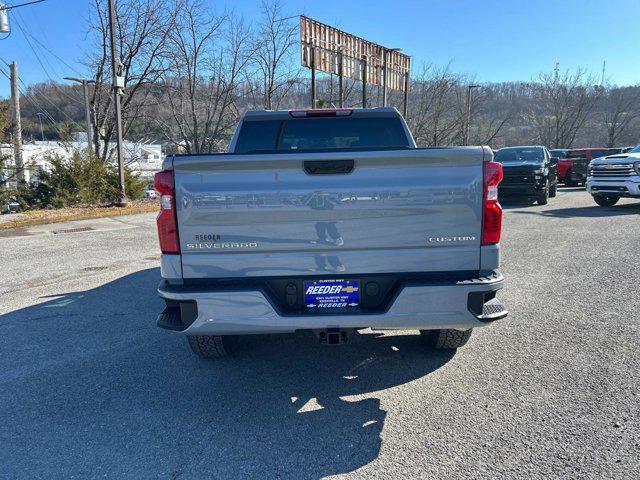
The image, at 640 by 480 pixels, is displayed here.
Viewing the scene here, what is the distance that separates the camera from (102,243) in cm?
980

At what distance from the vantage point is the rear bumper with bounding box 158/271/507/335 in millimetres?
2953

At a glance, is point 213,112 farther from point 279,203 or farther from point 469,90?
point 279,203

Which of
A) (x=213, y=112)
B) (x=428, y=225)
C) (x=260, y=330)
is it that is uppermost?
(x=213, y=112)

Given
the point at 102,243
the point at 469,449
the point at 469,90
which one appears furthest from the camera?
the point at 469,90

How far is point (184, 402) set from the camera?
328 cm

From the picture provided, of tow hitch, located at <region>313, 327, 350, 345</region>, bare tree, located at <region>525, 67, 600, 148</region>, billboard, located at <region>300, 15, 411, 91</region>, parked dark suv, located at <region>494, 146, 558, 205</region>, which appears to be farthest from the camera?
bare tree, located at <region>525, 67, 600, 148</region>

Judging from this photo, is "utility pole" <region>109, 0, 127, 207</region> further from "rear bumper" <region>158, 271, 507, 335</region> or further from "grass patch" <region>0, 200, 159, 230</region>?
"rear bumper" <region>158, 271, 507, 335</region>

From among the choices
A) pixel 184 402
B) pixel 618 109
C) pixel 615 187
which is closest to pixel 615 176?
pixel 615 187

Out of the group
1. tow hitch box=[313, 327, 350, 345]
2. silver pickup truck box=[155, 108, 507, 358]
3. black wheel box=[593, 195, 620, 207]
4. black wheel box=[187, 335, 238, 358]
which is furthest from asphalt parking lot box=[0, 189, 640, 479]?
black wheel box=[593, 195, 620, 207]

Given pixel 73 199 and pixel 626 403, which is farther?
pixel 73 199

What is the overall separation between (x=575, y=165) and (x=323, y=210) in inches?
971

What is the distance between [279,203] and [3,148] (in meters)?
14.0

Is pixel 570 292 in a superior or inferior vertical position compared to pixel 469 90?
inferior

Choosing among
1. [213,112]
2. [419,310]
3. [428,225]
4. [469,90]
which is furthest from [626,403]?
[469,90]
